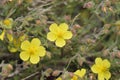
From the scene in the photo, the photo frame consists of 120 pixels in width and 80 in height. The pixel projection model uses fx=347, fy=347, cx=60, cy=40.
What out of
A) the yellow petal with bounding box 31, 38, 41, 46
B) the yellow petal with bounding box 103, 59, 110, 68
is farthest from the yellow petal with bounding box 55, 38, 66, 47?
the yellow petal with bounding box 103, 59, 110, 68

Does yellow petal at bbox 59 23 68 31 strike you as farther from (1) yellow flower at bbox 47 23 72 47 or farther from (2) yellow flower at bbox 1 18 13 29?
(2) yellow flower at bbox 1 18 13 29

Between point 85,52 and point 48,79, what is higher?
point 85,52

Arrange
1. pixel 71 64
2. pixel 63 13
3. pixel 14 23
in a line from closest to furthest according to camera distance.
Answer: pixel 14 23, pixel 71 64, pixel 63 13

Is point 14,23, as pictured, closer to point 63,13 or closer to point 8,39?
point 8,39

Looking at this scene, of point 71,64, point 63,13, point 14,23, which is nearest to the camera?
point 14,23

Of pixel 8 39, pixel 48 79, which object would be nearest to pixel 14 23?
pixel 8 39

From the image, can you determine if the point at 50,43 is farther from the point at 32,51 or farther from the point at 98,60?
the point at 98,60
